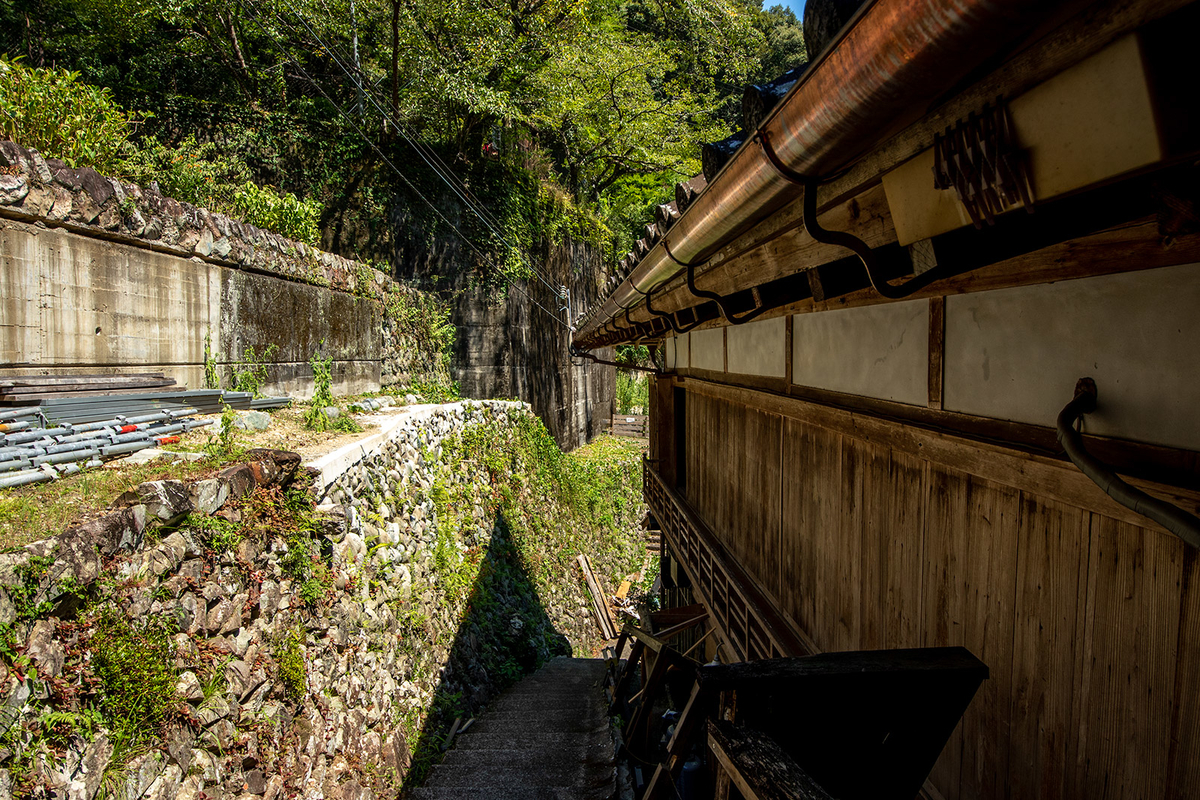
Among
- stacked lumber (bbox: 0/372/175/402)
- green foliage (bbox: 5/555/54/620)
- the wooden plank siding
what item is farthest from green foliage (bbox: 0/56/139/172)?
the wooden plank siding

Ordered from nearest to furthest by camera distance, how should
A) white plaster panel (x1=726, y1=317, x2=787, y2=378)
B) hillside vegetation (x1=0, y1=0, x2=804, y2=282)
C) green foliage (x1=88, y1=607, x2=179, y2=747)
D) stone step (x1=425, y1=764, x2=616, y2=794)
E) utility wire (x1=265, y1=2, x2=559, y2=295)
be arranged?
green foliage (x1=88, y1=607, x2=179, y2=747) < white plaster panel (x1=726, y1=317, x2=787, y2=378) < stone step (x1=425, y1=764, x2=616, y2=794) < hillside vegetation (x1=0, y1=0, x2=804, y2=282) < utility wire (x1=265, y1=2, x2=559, y2=295)

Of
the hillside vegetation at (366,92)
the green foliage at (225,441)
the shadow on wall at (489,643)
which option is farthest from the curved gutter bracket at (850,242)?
the hillside vegetation at (366,92)

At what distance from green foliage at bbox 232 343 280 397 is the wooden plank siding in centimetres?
804

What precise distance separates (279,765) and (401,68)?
16.7 metres

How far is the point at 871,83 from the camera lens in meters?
1.14

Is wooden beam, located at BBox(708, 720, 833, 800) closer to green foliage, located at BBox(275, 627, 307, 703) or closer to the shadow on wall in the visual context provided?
green foliage, located at BBox(275, 627, 307, 703)

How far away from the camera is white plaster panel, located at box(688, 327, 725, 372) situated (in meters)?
6.55

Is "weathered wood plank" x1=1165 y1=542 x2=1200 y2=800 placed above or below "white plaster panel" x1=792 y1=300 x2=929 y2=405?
below

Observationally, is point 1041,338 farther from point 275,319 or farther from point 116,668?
point 275,319

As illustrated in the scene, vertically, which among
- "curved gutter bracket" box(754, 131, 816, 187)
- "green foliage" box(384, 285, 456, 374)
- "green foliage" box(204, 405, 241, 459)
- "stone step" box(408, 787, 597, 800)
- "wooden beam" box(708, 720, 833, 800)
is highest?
"green foliage" box(384, 285, 456, 374)

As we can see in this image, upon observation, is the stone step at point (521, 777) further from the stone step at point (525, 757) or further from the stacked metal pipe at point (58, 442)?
the stacked metal pipe at point (58, 442)

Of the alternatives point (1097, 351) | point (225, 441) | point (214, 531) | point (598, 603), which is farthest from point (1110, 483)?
point (598, 603)

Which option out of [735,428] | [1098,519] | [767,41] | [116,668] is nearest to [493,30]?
[735,428]

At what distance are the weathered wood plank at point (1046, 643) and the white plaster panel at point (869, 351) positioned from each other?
0.85 meters
